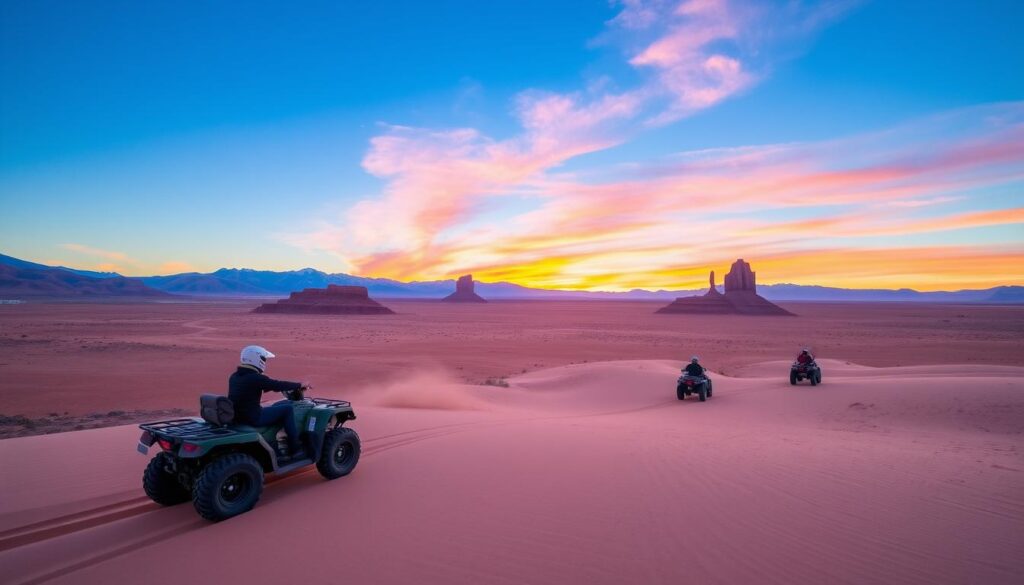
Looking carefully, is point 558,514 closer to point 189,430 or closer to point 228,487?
point 228,487

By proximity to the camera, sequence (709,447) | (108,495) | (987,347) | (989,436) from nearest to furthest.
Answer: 1. (108,495)
2. (709,447)
3. (989,436)
4. (987,347)

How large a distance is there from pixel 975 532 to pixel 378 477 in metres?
6.96

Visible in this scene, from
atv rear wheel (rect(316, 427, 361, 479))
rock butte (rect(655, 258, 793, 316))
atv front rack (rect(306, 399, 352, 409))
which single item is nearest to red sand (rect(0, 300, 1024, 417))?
atv front rack (rect(306, 399, 352, 409))

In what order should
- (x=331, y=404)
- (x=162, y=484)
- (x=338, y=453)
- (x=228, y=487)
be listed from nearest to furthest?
1. (x=228, y=487)
2. (x=162, y=484)
3. (x=338, y=453)
4. (x=331, y=404)

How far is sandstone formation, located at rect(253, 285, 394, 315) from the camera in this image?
348ft

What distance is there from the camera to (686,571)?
4.23 metres

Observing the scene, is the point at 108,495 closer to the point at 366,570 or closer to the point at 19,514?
the point at 19,514

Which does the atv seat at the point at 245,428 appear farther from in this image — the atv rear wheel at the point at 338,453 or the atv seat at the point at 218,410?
the atv rear wheel at the point at 338,453

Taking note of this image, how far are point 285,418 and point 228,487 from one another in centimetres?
101

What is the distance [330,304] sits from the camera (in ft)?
362

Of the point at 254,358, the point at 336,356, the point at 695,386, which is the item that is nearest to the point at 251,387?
the point at 254,358

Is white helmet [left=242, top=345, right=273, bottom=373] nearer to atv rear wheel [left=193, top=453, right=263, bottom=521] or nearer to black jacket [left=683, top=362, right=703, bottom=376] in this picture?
atv rear wheel [left=193, top=453, right=263, bottom=521]

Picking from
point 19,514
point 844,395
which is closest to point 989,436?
point 844,395

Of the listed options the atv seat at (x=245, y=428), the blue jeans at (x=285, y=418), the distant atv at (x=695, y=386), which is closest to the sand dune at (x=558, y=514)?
the blue jeans at (x=285, y=418)
